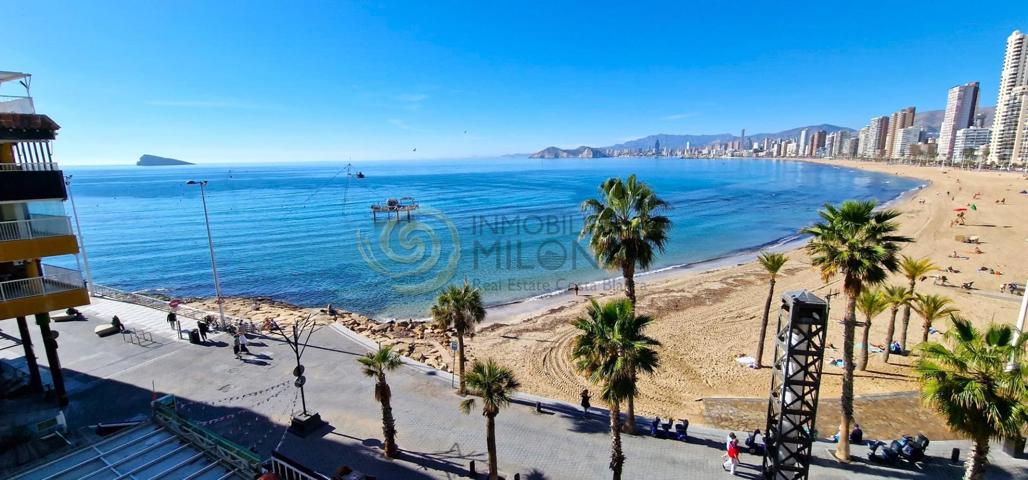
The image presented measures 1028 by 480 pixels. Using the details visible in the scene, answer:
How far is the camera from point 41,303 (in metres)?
13.9

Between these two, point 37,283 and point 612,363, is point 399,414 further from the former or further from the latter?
point 37,283

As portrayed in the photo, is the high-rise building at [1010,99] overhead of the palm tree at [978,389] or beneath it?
overhead

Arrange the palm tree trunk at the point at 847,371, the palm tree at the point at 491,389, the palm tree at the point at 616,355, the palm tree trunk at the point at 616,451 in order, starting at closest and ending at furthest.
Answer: the palm tree at the point at 616,355, the palm tree trunk at the point at 616,451, the palm tree at the point at 491,389, the palm tree trunk at the point at 847,371

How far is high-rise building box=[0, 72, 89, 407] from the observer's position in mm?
13109

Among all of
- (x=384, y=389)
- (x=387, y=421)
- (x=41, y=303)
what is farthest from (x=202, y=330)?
(x=384, y=389)

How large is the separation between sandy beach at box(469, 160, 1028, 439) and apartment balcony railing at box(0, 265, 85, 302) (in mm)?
16474

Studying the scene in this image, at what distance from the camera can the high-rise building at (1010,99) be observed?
153 meters

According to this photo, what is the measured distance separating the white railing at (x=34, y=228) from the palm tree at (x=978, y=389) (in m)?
23.4

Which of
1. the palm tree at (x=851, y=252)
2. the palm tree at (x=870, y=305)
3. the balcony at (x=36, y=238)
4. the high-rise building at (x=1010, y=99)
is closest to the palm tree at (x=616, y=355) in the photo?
the palm tree at (x=851, y=252)

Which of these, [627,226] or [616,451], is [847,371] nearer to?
[616,451]

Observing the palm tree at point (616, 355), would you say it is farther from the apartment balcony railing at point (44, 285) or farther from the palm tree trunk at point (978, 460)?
the apartment balcony railing at point (44, 285)

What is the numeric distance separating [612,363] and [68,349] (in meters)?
25.2

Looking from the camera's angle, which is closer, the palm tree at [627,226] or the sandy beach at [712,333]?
the palm tree at [627,226]

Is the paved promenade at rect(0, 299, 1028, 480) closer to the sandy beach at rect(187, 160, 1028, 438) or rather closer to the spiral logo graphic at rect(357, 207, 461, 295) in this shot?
the sandy beach at rect(187, 160, 1028, 438)
